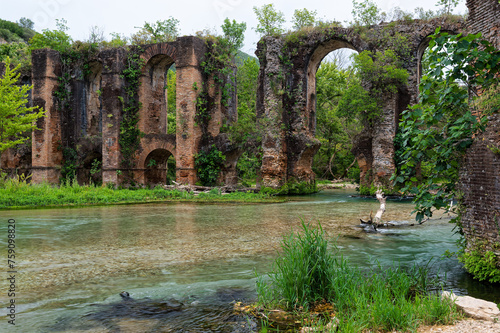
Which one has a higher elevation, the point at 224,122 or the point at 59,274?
the point at 224,122

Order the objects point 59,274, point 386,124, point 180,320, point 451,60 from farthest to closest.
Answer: point 386,124 < point 59,274 < point 451,60 < point 180,320

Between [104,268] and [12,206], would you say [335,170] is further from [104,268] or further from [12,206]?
[104,268]

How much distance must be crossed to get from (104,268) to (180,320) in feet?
7.87

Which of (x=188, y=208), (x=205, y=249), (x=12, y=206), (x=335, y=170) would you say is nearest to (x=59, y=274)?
(x=205, y=249)

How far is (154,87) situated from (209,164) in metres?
5.92

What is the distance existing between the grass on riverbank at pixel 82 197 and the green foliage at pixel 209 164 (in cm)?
331

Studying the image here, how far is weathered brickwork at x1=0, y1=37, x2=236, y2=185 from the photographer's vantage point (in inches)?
826

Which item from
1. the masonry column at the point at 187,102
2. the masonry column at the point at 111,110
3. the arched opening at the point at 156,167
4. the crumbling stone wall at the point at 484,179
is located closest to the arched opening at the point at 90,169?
the masonry column at the point at 111,110

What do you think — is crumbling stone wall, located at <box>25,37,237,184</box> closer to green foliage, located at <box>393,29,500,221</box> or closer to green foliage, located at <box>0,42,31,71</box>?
green foliage, located at <box>0,42,31,71</box>

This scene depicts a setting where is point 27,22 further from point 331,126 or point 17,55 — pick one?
point 331,126

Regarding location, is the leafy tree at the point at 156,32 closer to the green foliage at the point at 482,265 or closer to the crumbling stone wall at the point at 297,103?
the crumbling stone wall at the point at 297,103

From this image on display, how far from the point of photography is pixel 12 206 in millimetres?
13453

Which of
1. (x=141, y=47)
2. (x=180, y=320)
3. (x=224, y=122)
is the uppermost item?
(x=141, y=47)

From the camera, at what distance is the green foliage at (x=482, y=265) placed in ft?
15.7
